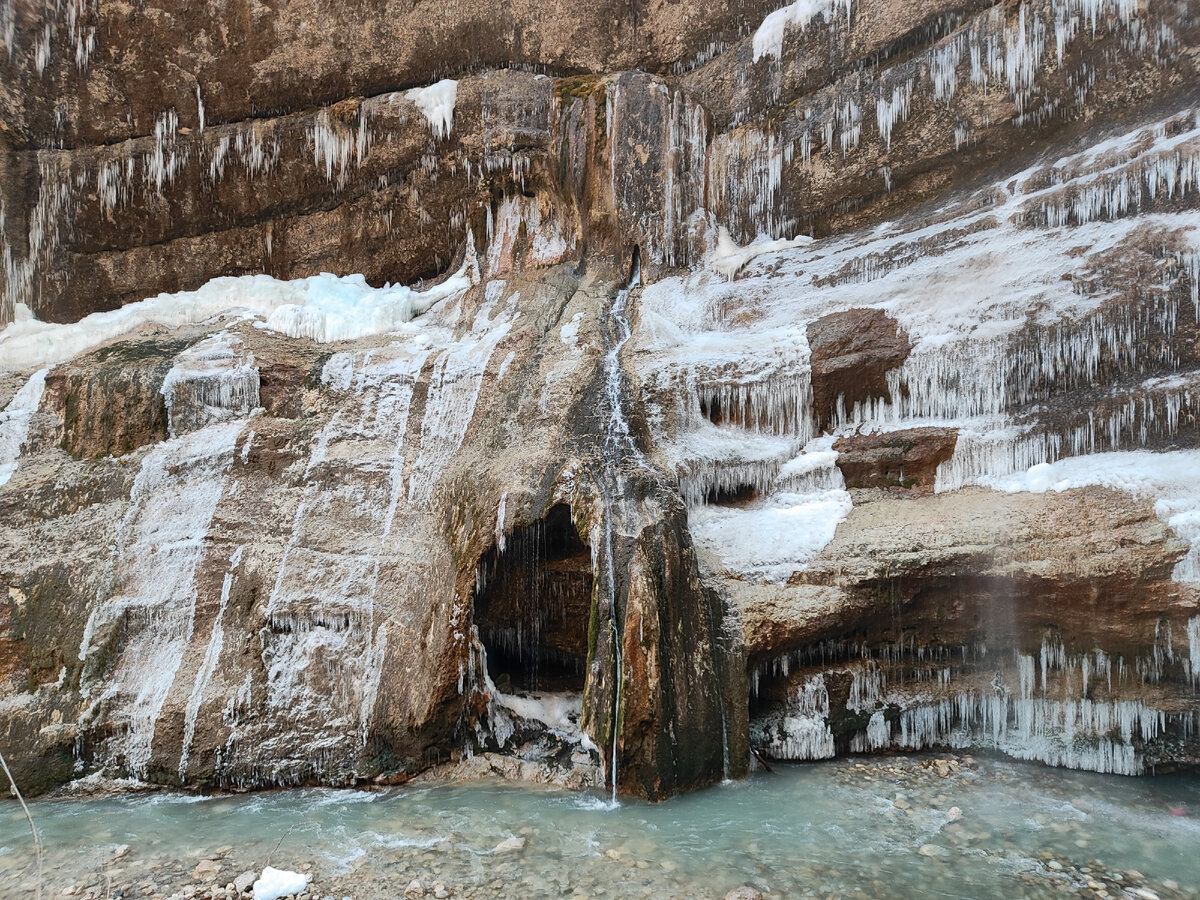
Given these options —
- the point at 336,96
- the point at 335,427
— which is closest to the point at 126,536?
the point at 335,427

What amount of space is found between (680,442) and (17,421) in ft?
22.1

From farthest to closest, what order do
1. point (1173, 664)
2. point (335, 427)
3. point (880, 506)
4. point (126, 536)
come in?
point (335, 427)
point (126, 536)
point (880, 506)
point (1173, 664)

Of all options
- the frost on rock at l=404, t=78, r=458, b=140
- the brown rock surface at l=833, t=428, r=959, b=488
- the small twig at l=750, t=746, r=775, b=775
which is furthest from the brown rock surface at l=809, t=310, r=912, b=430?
the frost on rock at l=404, t=78, r=458, b=140

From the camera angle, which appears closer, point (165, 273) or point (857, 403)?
point (857, 403)

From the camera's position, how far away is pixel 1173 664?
17.7 ft

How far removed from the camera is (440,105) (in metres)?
11.4

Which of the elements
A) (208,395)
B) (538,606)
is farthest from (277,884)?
(208,395)

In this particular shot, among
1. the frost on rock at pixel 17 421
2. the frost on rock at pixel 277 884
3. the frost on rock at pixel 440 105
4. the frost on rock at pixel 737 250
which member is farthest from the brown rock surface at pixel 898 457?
the frost on rock at pixel 17 421

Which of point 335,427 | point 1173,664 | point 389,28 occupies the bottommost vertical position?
point 1173,664

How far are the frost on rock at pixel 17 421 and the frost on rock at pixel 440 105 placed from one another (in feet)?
19.6

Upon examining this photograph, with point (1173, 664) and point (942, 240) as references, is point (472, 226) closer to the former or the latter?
point (942, 240)

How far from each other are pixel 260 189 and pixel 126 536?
22.2ft

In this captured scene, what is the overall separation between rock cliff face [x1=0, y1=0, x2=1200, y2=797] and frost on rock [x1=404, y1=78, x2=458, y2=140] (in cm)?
9

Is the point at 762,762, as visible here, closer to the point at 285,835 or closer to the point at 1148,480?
the point at 285,835
